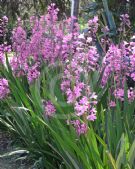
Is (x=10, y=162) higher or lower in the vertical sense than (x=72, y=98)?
lower

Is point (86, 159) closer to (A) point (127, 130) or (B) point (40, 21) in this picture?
(A) point (127, 130)

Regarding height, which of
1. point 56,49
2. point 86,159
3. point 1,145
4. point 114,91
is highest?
point 56,49

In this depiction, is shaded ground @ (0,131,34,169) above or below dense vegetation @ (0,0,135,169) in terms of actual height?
below

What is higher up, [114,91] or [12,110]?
[114,91]

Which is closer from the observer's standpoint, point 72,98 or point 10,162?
point 72,98

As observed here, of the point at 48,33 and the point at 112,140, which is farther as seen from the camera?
the point at 48,33

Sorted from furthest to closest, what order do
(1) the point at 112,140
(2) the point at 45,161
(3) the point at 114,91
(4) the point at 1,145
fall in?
(4) the point at 1,145, (2) the point at 45,161, (3) the point at 114,91, (1) the point at 112,140

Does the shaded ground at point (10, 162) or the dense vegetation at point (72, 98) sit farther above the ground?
the dense vegetation at point (72, 98)


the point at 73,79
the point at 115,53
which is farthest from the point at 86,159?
the point at 115,53

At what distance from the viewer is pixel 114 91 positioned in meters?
2.96

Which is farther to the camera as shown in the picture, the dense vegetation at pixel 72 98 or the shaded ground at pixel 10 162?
the shaded ground at pixel 10 162

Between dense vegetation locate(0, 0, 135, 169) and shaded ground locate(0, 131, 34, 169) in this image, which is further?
shaded ground locate(0, 131, 34, 169)

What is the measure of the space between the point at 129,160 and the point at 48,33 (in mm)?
1989

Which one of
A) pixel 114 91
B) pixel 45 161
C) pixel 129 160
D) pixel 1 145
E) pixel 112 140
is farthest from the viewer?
pixel 1 145
